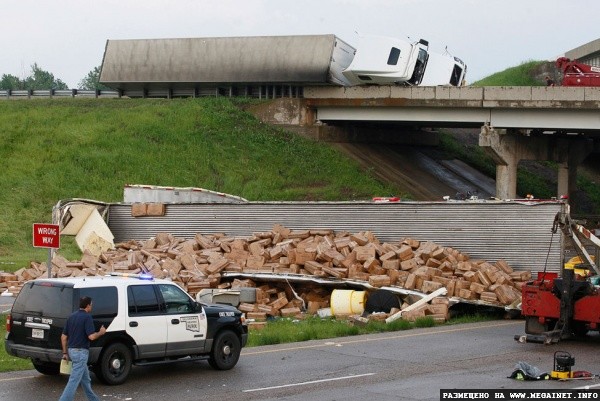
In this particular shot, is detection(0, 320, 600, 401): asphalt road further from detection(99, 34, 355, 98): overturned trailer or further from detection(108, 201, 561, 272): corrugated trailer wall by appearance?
detection(99, 34, 355, 98): overturned trailer

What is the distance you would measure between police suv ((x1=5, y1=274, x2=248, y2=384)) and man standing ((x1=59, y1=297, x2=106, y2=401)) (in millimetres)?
1295

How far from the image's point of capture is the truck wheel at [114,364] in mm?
15250

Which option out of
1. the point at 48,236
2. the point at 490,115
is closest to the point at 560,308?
the point at 48,236

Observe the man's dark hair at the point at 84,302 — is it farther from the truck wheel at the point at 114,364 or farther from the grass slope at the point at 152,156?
the grass slope at the point at 152,156

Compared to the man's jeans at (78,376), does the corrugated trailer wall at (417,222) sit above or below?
above

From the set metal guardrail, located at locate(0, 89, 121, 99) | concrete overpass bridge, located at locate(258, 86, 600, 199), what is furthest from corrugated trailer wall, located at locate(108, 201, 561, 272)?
metal guardrail, located at locate(0, 89, 121, 99)

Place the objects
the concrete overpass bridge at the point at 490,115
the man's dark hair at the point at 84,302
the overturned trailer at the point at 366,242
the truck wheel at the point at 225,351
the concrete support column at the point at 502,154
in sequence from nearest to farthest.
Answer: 1. the man's dark hair at the point at 84,302
2. the truck wheel at the point at 225,351
3. the overturned trailer at the point at 366,242
4. the concrete overpass bridge at the point at 490,115
5. the concrete support column at the point at 502,154

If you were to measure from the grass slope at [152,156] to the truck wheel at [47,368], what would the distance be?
Result: 29444 mm

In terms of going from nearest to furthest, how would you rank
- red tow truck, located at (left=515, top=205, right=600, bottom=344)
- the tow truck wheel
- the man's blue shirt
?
the man's blue shirt, red tow truck, located at (left=515, top=205, right=600, bottom=344), the tow truck wheel

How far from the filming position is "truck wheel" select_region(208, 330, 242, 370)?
16.9 meters

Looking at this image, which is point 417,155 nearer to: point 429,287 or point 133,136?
point 133,136

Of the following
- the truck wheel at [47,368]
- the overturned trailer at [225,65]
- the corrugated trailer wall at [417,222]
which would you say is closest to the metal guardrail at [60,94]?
the overturned trailer at [225,65]

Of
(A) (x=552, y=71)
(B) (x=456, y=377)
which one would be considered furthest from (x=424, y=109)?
(A) (x=552, y=71)

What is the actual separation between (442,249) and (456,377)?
35.1ft
